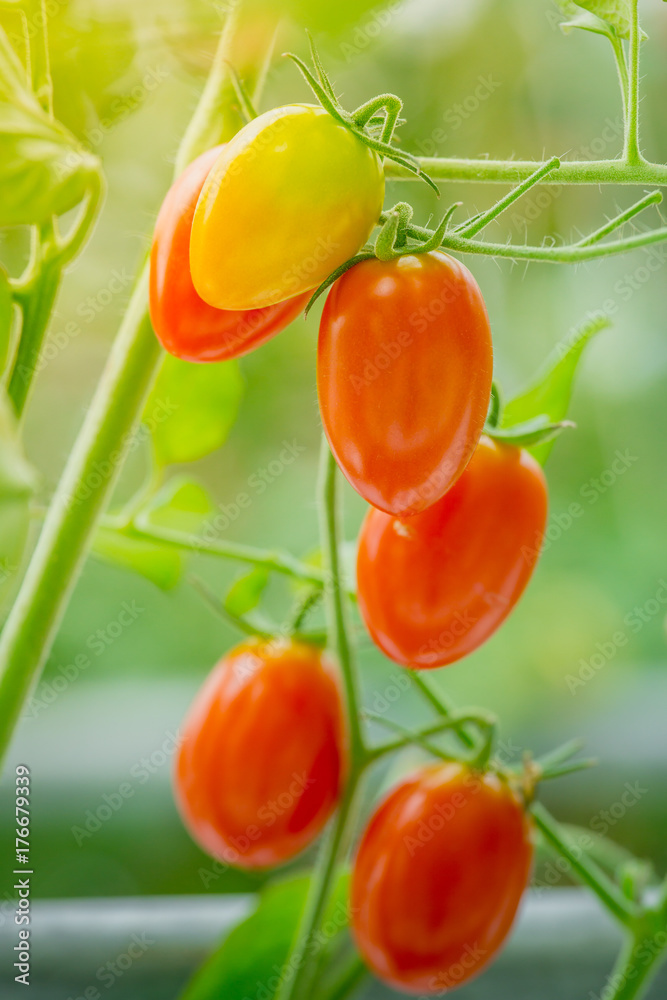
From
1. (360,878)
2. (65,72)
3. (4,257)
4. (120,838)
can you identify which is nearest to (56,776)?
(120,838)

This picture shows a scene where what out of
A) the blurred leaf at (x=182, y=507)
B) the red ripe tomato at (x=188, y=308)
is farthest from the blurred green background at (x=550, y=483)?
the red ripe tomato at (x=188, y=308)

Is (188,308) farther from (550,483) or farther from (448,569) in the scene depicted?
(550,483)

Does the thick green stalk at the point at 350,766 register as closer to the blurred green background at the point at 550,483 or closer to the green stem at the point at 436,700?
the green stem at the point at 436,700

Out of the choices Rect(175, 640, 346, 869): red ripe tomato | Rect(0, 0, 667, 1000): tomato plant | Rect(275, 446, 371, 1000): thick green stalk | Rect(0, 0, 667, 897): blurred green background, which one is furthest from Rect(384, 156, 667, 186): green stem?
Rect(0, 0, 667, 897): blurred green background

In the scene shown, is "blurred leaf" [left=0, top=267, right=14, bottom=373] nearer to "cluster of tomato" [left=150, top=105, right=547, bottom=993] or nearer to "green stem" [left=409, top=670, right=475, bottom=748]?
"cluster of tomato" [left=150, top=105, right=547, bottom=993]

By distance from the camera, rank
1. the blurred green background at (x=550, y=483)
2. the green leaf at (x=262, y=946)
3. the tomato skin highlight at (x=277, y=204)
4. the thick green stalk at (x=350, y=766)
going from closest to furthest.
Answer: the tomato skin highlight at (x=277, y=204) → the thick green stalk at (x=350, y=766) → the green leaf at (x=262, y=946) → the blurred green background at (x=550, y=483)

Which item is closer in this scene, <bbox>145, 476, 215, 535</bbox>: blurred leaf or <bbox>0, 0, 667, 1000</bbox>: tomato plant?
<bbox>0, 0, 667, 1000</bbox>: tomato plant
